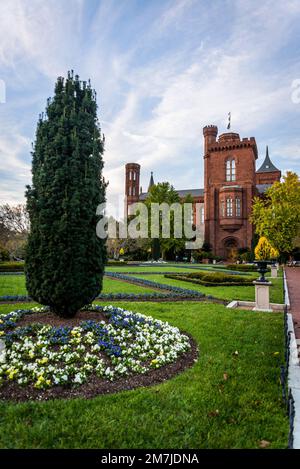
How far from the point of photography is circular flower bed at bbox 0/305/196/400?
12.1 ft

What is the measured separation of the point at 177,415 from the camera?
3.07 metres

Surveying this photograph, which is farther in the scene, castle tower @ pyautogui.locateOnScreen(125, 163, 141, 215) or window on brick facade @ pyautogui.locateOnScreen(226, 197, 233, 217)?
castle tower @ pyautogui.locateOnScreen(125, 163, 141, 215)

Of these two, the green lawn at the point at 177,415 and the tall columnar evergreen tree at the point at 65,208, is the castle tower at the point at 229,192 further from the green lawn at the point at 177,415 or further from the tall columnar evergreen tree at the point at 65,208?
the green lawn at the point at 177,415

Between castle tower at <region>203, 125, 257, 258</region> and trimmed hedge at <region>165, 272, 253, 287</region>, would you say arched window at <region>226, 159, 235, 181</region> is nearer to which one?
castle tower at <region>203, 125, 257, 258</region>

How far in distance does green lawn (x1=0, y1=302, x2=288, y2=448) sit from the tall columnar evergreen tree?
2579 millimetres

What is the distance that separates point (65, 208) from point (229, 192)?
3738cm

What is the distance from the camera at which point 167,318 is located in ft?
24.7

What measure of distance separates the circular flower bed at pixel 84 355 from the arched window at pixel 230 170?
3872cm

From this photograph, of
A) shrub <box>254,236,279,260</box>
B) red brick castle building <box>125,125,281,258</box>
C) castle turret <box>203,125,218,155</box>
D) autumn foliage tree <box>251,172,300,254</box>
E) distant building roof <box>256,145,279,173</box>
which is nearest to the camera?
shrub <box>254,236,279,260</box>

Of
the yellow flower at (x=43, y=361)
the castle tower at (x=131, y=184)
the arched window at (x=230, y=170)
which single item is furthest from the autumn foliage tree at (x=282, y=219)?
the castle tower at (x=131, y=184)

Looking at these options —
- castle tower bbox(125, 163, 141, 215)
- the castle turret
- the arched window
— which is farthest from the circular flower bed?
castle tower bbox(125, 163, 141, 215)

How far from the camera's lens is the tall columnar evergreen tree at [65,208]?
562 centimetres

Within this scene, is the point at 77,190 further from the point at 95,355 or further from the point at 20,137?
the point at 20,137

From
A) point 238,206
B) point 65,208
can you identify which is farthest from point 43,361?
point 238,206
